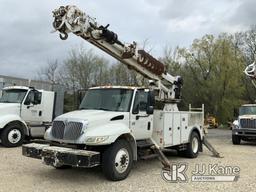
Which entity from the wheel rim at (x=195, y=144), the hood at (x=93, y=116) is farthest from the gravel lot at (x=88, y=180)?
the wheel rim at (x=195, y=144)

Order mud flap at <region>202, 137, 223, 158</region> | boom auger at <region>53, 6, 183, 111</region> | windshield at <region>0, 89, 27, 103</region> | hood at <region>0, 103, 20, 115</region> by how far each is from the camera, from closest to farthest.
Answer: boom auger at <region>53, 6, 183, 111</region> → mud flap at <region>202, 137, 223, 158</region> → hood at <region>0, 103, 20, 115</region> → windshield at <region>0, 89, 27, 103</region>

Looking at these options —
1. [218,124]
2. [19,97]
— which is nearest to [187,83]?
[218,124]

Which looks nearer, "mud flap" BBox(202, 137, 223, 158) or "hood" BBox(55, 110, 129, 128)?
"hood" BBox(55, 110, 129, 128)

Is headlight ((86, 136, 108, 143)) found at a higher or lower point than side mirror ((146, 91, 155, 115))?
lower

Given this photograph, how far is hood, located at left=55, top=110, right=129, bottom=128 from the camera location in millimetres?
9227

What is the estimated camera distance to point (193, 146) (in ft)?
45.5

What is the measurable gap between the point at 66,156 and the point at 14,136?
7320 mm

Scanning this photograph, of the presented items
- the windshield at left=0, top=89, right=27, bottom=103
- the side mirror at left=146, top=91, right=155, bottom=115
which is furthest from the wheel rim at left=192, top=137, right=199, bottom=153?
the windshield at left=0, top=89, right=27, bottom=103

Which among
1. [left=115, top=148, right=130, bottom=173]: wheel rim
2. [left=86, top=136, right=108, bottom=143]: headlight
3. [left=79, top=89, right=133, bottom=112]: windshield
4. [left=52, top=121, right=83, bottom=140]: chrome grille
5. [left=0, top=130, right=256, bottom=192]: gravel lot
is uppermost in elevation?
[left=79, top=89, right=133, bottom=112]: windshield

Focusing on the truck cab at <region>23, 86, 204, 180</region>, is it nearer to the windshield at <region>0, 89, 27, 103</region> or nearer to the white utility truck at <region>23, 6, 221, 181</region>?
the white utility truck at <region>23, 6, 221, 181</region>

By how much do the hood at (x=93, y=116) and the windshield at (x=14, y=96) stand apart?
6749 millimetres

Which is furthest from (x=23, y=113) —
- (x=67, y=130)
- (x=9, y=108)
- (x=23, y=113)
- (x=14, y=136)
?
(x=67, y=130)

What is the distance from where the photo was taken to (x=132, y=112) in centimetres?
1029

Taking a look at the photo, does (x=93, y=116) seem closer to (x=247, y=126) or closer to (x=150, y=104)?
(x=150, y=104)
